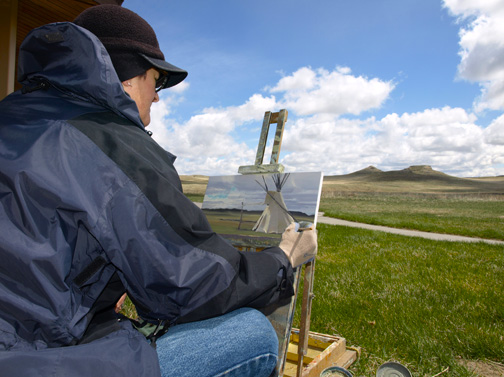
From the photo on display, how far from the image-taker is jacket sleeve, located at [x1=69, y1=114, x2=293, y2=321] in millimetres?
996

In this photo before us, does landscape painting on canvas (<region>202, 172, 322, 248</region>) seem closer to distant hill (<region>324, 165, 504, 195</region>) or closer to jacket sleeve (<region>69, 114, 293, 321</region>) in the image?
jacket sleeve (<region>69, 114, 293, 321</region>)

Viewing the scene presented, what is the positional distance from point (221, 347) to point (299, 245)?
1.92ft

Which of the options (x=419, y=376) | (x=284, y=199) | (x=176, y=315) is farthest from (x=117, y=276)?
(x=419, y=376)

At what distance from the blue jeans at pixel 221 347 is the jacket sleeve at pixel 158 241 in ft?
0.19

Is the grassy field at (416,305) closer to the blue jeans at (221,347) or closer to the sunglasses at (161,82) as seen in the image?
the blue jeans at (221,347)

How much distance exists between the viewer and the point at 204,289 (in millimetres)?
1114

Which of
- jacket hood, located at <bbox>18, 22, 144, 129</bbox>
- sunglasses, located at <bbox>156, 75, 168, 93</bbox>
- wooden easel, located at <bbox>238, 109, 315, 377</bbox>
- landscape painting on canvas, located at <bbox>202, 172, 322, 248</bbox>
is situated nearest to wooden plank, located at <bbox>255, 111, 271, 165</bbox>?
wooden easel, located at <bbox>238, 109, 315, 377</bbox>

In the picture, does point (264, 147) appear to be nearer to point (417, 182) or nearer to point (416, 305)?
point (416, 305)

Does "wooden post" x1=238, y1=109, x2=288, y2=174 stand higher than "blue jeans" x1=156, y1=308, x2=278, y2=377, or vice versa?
"wooden post" x1=238, y1=109, x2=288, y2=174

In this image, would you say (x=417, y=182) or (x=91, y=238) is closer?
(x=91, y=238)

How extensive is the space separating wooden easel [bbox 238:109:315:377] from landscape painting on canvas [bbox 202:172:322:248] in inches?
3.0

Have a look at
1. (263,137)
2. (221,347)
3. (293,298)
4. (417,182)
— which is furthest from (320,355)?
(417,182)

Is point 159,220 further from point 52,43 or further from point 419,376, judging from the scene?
point 419,376

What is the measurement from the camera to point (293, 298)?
184cm
